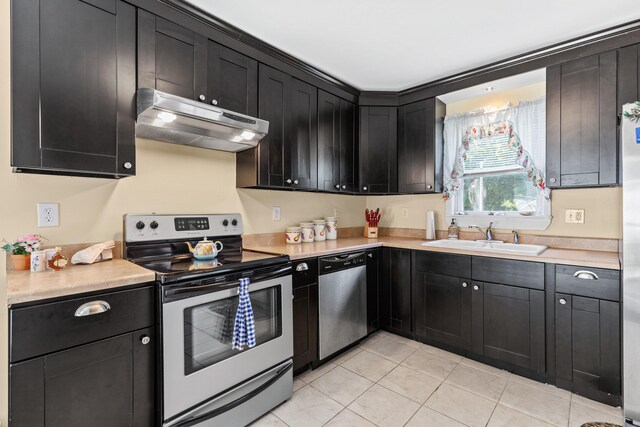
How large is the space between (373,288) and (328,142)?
1424 mm

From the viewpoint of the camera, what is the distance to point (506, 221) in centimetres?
276

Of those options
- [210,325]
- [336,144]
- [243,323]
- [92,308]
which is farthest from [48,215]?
[336,144]

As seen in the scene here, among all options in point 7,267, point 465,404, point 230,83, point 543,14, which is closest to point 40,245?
point 7,267

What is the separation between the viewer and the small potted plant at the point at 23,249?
1458mm

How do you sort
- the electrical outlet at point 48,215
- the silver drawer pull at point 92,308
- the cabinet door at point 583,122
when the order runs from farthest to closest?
the cabinet door at point 583,122
the electrical outlet at point 48,215
the silver drawer pull at point 92,308

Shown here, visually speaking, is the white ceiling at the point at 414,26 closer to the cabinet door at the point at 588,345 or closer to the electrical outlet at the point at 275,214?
the electrical outlet at the point at 275,214

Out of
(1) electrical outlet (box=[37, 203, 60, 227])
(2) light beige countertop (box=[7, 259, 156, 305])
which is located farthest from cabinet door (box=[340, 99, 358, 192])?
(1) electrical outlet (box=[37, 203, 60, 227])

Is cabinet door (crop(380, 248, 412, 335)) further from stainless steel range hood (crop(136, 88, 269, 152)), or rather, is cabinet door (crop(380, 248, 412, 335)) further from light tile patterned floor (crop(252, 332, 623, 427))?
stainless steel range hood (crop(136, 88, 269, 152))

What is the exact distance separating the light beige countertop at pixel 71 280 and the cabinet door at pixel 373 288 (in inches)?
72.9

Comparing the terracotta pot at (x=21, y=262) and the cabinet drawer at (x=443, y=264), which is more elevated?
the terracotta pot at (x=21, y=262)

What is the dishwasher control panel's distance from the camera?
2.32 metres

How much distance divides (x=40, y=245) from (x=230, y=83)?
1.44 metres

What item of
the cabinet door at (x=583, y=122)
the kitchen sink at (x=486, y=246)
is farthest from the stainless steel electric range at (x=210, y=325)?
the cabinet door at (x=583, y=122)

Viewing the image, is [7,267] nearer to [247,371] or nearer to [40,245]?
[40,245]
